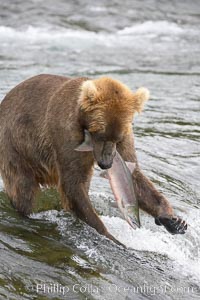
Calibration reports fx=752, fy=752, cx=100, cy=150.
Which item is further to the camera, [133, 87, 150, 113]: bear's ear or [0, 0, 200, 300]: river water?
[133, 87, 150, 113]: bear's ear

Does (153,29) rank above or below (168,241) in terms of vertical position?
above

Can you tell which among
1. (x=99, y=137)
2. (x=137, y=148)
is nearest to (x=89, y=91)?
(x=99, y=137)

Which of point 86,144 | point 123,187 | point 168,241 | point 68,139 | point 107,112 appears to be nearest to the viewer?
point 107,112

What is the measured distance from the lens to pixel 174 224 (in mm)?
6203

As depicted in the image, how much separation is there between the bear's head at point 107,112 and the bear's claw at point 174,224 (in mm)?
1008

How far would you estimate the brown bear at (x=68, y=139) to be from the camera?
5.43 m

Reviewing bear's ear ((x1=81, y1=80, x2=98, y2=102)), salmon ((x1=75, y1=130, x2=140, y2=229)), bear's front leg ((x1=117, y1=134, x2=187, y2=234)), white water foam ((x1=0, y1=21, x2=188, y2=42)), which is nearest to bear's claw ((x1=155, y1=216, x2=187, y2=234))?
bear's front leg ((x1=117, y1=134, x2=187, y2=234))

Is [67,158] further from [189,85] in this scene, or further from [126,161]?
[189,85]

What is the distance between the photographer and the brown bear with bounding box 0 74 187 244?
5434mm

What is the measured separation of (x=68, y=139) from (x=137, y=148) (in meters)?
2.74

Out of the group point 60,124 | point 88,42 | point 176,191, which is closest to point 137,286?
point 60,124

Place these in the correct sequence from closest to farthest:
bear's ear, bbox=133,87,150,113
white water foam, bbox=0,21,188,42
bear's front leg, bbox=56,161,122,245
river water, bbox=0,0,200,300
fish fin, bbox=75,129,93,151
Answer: river water, bbox=0,0,200,300, bear's ear, bbox=133,87,150,113, fish fin, bbox=75,129,93,151, bear's front leg, bbox=56,161,122,245, white water foam, bbox=0,21,188,42

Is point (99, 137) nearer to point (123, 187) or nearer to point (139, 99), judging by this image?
point (139, 99)

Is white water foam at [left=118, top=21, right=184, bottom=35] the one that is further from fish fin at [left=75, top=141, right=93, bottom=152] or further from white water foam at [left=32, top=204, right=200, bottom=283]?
fish fin at [left=75, top=141, right=93, bottom=152]
